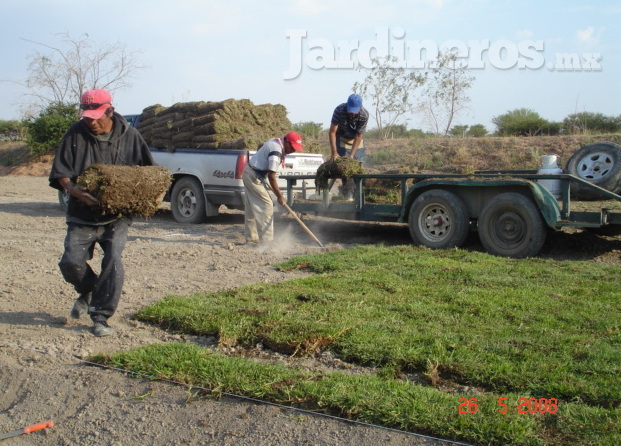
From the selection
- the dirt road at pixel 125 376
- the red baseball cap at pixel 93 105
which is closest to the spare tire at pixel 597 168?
the dirt road at pixel 125 376

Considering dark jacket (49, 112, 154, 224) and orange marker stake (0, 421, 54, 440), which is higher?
dark jacket (49, 112, 154, 224)

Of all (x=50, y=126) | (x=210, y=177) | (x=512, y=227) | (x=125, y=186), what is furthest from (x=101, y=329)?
(x=50, y=126)

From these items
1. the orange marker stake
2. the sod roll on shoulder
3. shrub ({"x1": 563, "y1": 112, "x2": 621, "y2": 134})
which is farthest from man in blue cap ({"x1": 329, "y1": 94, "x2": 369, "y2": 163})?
shrub ({"x1": 563, "y1": 112, "x2": 621, "y2": 134})

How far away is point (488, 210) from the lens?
8.48m

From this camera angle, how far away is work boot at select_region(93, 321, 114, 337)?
5.03 meters

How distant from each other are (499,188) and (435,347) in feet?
15.2

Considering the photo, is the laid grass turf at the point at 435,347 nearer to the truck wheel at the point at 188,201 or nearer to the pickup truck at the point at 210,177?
the pickup truck at the point at 210,177

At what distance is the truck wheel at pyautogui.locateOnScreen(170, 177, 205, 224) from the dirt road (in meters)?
2.83

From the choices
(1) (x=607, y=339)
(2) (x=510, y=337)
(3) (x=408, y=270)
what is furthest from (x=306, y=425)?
(3) (x=408, y=270)

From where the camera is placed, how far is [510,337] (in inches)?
183

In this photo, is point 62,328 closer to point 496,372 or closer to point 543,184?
point 496,372

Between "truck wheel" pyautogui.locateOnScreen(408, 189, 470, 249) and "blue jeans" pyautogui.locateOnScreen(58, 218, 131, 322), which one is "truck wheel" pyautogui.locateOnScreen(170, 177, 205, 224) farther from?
"blue jeans" pyautogui.locateOnScreen(58, 218, 131, 322)
